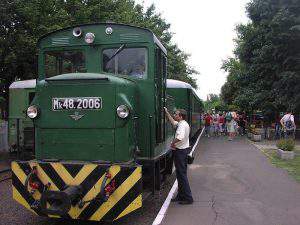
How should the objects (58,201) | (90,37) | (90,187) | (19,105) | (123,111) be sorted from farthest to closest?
(19,105) → (90,37) → (123,111) → (90,187) → (58,201)

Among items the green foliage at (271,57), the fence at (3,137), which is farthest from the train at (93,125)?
the green foliage at (271,57)

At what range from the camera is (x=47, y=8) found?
18.5 metres

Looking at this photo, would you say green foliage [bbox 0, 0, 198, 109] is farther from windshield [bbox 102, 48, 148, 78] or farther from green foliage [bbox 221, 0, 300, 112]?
green foliage [bbox 221, 0, 300, 112]

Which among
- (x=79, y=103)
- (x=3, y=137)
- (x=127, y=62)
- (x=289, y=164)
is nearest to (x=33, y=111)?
(x=79, y=103)

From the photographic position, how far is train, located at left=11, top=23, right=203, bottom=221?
6902 millimetres

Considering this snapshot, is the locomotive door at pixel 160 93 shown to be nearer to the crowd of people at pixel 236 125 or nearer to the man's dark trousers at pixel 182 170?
the man's dark trousers at pixel 182 170

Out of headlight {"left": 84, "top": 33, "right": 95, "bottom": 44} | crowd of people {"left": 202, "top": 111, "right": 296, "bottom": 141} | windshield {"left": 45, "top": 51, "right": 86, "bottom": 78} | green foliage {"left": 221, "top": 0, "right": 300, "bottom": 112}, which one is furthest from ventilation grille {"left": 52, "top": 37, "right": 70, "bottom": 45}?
green foliage {"left": 221, "top": 0, "right": 300, "bottom": 112}

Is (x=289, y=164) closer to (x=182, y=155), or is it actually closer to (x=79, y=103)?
(x=182, y=155)

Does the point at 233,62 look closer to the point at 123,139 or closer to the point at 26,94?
the point at 26,94

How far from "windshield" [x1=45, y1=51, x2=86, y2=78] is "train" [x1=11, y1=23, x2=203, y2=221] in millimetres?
18

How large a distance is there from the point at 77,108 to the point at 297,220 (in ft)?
13.9

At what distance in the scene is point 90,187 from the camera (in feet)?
22.6

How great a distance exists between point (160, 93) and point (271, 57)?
20.9 metres

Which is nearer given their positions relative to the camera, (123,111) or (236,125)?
(123,111)
